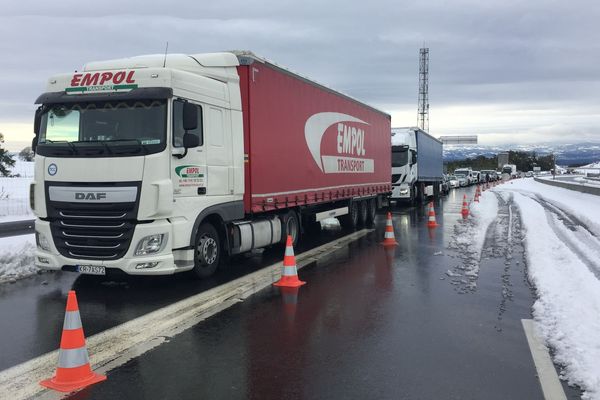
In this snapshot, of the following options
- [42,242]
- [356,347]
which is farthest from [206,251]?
[356,347]

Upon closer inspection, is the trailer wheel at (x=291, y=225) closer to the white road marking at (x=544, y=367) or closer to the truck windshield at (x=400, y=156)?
the white road marking at (x=544, y=367)

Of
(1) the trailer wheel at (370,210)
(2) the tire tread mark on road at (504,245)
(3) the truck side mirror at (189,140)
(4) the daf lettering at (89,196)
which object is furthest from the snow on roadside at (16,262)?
(1) the trailer wheel at (370,210)

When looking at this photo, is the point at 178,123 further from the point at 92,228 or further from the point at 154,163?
the point at 92,228

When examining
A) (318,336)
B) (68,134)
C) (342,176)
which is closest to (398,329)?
(318,336)

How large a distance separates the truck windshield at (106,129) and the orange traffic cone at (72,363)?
127 inches

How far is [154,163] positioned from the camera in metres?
7.19

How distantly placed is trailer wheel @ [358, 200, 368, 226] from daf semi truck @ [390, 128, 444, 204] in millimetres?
9484

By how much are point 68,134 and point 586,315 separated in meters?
7.30

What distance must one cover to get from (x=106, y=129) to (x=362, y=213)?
1073 centimetres

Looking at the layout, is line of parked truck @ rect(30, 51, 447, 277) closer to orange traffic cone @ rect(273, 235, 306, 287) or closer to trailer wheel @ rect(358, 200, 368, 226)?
orange traffic cone @ rect(273, 235, 306, 287)

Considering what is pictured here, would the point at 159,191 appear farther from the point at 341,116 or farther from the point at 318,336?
the point at 341,116

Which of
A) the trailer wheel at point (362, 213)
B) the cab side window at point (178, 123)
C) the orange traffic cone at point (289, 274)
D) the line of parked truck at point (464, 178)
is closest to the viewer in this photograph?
the cab side window at point (178, 123)

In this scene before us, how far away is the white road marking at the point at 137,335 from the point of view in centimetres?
440

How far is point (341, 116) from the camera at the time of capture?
1445cm
